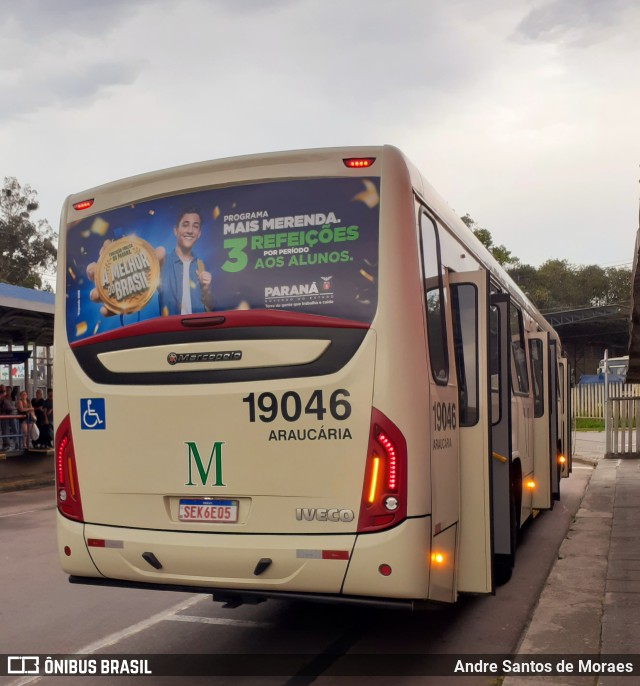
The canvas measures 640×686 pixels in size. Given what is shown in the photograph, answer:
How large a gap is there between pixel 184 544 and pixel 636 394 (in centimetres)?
2085

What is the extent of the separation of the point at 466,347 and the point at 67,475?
2942 millimetres

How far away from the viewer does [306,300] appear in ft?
17.5

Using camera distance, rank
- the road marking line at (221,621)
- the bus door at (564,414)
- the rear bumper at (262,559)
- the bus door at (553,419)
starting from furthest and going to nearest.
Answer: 1. the bus door at (564,414)
2. the bus door at (553,419)
3. the road marking line at (221,621)
4. the rear bumper at (262,559)

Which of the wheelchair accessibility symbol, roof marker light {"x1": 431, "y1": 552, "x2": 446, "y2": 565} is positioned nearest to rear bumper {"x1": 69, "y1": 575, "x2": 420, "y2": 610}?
roof marker light {"x1": 431, "y1": 552, "x2": 446, "y2": 565}

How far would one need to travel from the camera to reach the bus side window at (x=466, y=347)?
6.05 metres

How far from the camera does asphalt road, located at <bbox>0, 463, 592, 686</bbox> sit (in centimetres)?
587

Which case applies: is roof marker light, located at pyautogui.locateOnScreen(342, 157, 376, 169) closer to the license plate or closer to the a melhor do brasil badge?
the a melhor do brasil badge

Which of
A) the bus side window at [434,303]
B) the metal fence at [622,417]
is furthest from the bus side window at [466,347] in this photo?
the metal fence at [622,417]

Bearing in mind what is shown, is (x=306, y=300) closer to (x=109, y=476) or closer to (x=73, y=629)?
(x=109, y=476)

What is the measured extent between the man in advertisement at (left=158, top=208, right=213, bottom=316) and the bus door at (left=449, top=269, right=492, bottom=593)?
5.88 feet

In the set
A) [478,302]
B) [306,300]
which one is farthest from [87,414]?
[478,302]

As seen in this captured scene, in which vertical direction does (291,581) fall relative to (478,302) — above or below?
below

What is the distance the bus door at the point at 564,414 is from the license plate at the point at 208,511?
10.8 meters

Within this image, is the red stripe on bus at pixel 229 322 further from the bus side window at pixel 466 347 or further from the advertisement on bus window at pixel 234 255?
the bus side window at pixel 466 347
